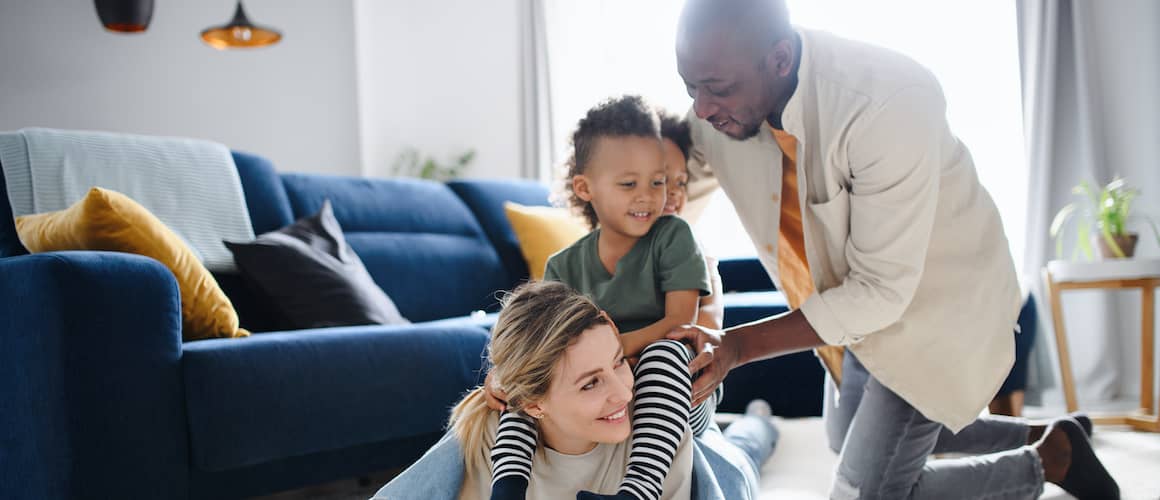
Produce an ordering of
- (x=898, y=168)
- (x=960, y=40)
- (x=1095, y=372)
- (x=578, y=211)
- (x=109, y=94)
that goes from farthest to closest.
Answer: (x=109, y=94) → (x=960, y=40) → (x=1095, y=372) → (x=578, y=211) → (x=898, y=168)

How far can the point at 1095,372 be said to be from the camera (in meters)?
3.52

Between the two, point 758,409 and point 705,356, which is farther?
point 758,409

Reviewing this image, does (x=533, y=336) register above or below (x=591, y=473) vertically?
above

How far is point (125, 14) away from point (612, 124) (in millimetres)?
3359

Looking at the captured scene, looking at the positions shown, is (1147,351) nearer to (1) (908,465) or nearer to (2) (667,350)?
(1) (908,465)

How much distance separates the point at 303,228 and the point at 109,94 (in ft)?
9.03

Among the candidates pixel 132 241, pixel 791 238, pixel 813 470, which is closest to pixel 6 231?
pixel 132 241

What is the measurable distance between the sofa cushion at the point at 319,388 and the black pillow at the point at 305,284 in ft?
1.04

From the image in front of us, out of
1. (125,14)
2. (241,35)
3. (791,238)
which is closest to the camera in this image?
(791,238)

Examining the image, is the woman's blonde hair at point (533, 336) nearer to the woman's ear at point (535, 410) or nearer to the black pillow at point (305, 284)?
the woman's ear at point (535, 410)

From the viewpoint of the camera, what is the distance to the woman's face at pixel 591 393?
48.7 inches

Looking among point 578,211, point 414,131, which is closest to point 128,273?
point 578,211

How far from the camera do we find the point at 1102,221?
3.14m

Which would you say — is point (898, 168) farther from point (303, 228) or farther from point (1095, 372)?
point (1095, 372)
